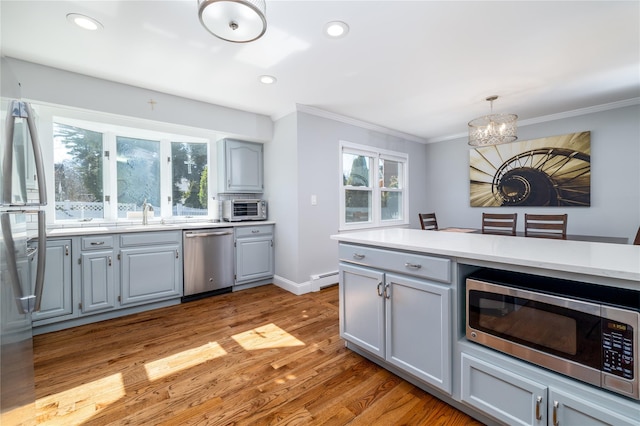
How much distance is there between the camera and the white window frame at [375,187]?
4062mm

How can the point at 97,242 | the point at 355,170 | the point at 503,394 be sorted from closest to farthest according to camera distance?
the point at 503,394 → the point at 97,242 → the point at 355,170

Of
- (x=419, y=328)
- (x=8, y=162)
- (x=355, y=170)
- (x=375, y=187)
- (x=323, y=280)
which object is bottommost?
(x=323, y=280)

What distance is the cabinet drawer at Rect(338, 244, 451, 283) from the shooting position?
1483mm

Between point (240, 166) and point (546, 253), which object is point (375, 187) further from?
point (546, 253)

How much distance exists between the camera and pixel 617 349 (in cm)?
102

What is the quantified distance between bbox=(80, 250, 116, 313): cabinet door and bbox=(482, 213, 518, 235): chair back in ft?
14.3

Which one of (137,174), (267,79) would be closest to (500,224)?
(267,79)

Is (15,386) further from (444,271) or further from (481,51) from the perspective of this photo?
(481,51)

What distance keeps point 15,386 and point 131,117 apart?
2.64 metres

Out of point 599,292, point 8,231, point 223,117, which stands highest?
point 223,117

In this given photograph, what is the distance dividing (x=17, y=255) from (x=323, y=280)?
9.91ft

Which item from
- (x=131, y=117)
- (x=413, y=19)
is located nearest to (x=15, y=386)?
(x=131, y=117)

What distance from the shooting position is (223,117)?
355cm

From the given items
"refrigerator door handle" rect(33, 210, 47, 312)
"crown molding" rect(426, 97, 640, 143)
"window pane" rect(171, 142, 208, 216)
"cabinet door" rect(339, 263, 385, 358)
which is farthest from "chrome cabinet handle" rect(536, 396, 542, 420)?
"crown molding" rect(426, 97, 640, 143)
